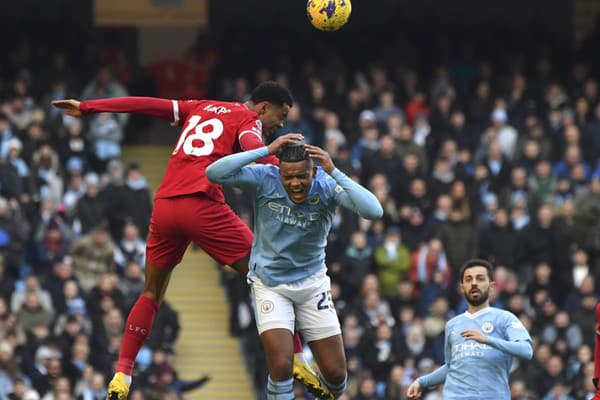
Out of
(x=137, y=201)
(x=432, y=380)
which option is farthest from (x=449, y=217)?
(x=432, y=380)

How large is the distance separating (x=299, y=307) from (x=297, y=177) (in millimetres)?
971

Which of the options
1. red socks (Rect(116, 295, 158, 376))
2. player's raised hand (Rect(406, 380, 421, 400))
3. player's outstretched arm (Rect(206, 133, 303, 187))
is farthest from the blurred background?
player's outstretched arm (Rect(206, 133, 303, 187))

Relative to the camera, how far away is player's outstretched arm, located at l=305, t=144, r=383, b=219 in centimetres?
1021

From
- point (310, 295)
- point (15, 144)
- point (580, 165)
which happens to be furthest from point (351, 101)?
point (310, 295)

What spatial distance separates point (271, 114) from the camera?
35.9 ft

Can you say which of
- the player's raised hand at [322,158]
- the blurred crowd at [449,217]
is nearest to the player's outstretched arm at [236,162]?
the player's raised hand at [322,158]

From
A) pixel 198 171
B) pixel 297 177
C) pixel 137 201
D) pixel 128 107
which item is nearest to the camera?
pixel 297 177

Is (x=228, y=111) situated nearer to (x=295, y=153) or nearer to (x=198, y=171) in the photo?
(x=198, y=171)

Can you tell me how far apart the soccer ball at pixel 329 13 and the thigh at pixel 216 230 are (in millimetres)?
1607

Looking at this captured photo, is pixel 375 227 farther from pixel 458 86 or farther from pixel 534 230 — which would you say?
pixel 458 86

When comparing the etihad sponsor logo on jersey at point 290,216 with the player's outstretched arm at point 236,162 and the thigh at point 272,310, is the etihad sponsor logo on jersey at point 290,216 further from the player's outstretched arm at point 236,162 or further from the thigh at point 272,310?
the thigh at point 272,310

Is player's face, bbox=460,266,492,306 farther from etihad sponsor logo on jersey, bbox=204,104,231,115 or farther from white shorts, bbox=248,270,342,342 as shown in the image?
etihad sponsor logo on jersey, bbox=204,104,231,115

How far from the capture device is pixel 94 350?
17.0 meters

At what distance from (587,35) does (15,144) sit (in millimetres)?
10412
